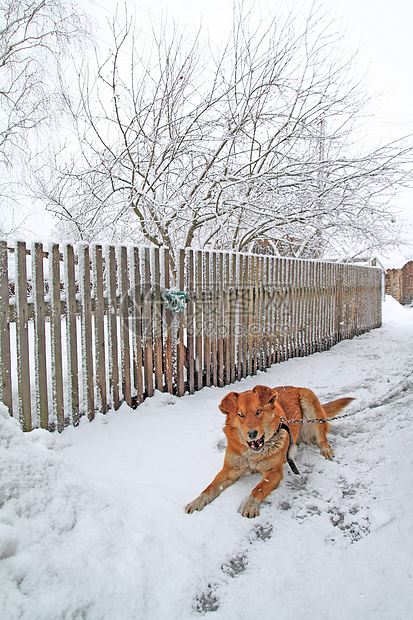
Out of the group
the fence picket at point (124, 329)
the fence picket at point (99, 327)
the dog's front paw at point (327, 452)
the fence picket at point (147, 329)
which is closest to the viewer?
the dog's front paw at point (327, 452)

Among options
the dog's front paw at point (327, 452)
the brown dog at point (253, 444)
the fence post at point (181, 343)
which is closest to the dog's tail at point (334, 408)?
the dog's front paw at point (327, 452)

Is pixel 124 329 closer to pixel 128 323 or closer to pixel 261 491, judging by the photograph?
pixel 128 323

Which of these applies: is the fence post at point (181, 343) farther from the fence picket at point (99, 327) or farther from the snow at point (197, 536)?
the snow at point (197, 536)

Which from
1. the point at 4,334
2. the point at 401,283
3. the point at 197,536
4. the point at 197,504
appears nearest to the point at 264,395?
the point at 197,504

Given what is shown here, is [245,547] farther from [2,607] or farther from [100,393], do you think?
[100,393]

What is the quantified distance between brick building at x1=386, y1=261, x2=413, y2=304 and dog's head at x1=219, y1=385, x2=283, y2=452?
27220mm

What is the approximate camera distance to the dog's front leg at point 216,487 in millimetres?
2074

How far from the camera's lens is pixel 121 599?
1.40m

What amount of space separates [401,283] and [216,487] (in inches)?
1137

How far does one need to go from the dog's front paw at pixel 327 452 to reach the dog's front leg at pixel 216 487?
2.68ft

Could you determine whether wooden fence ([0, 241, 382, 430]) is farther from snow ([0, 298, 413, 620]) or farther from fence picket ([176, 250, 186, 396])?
snow ([0, 298, 413, 620])

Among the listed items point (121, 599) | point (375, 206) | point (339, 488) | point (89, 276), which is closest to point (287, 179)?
point (375, 206)

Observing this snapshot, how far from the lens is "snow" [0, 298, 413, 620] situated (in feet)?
4.46

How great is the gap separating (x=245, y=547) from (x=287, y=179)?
640cm
